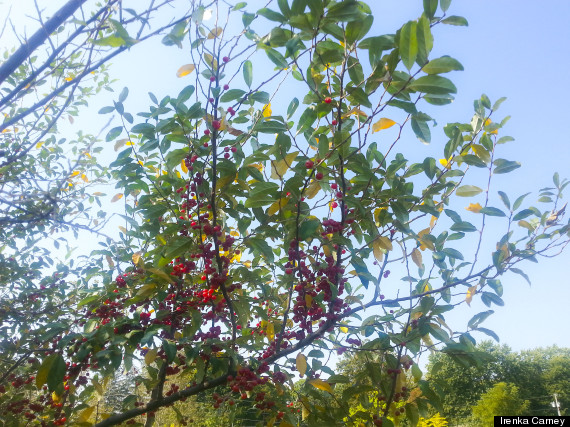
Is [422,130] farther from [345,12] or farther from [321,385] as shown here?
[321,385]

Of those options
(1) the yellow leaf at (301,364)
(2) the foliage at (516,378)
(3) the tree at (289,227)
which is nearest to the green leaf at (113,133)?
(3) the tree at (289,227)

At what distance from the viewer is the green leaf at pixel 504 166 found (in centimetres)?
208

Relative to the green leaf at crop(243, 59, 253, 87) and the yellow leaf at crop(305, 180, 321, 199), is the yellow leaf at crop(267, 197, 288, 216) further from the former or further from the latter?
the green leaf at crop(243, 59, 253, 87)

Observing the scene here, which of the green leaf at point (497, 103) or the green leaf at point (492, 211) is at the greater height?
the green leaf at point (497, 103)

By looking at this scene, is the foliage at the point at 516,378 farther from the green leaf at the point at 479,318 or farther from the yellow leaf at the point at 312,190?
the yellow leaf at the point at 312,190

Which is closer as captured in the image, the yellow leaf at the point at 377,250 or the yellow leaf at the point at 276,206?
the yellow leaf at the point at 276,206

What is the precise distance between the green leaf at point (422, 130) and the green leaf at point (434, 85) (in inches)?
13.2

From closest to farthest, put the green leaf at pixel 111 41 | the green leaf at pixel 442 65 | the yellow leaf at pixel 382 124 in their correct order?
the green leaf at pixel 111 41
the green leaf at pixel 442 65
the yellow leaf at pixel 382 124

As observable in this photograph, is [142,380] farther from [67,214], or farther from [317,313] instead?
[67,214]

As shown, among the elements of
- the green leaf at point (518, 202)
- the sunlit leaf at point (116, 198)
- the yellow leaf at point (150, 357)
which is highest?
the sunlit leaf at point (116, 198)

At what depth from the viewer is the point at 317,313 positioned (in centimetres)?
200

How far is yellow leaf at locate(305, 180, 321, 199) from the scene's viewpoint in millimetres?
2002

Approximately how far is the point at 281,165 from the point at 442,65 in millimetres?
876

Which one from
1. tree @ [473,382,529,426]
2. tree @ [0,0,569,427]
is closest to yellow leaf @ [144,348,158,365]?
tree @ [0,0,569,427]
